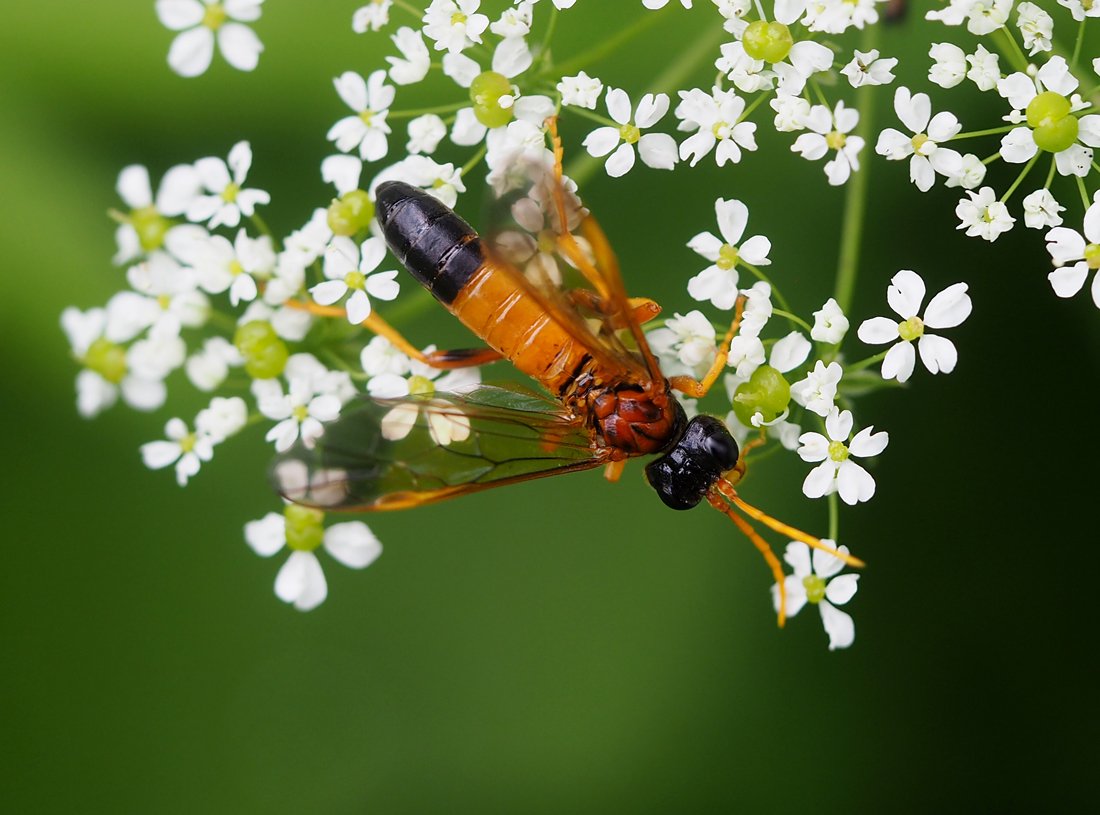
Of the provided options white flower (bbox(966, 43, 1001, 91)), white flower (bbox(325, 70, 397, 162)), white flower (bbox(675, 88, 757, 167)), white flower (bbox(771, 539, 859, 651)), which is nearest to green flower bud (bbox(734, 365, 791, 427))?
white flower (bbox(771, 539, 859, 651))

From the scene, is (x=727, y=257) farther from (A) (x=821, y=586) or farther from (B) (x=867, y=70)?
(A) (x=821, y=586)

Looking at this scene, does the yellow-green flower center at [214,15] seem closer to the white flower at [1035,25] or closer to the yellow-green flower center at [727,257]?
the yellow-green flower center at [727,257]

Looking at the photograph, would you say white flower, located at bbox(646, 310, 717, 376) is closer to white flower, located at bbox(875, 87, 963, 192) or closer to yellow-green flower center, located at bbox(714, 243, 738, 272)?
yellow-green flower center, located at bbox(714, 243, 738, 272)

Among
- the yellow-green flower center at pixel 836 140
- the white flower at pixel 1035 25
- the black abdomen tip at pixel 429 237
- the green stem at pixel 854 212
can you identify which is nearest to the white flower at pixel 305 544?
the black abdomen tip at pixel 429 237

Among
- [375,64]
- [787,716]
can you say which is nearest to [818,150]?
[375,64]

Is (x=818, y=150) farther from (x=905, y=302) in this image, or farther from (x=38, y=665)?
(x=38, y=665)
